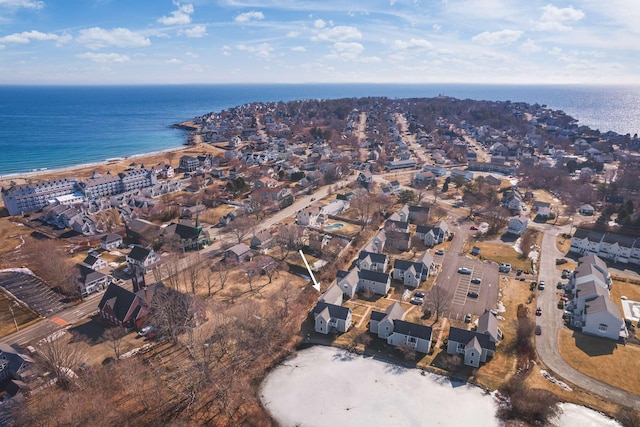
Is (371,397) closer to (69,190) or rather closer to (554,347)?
(554,347)

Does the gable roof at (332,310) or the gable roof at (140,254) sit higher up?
the gable roof at (140,254)

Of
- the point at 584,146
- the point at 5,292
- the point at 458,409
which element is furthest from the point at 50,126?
the point at 584,146

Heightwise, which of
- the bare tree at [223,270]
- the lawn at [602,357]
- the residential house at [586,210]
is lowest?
the lawn at [602,357]

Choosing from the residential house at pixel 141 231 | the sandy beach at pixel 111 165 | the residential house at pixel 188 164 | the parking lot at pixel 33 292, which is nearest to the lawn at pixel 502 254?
the residential house at pixel 141 231

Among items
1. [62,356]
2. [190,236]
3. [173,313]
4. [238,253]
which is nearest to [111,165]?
[190,236]

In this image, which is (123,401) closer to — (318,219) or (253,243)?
(253,243)

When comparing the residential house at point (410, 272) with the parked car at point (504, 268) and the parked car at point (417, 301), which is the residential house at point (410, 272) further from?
the parked car at point (504, 268)
